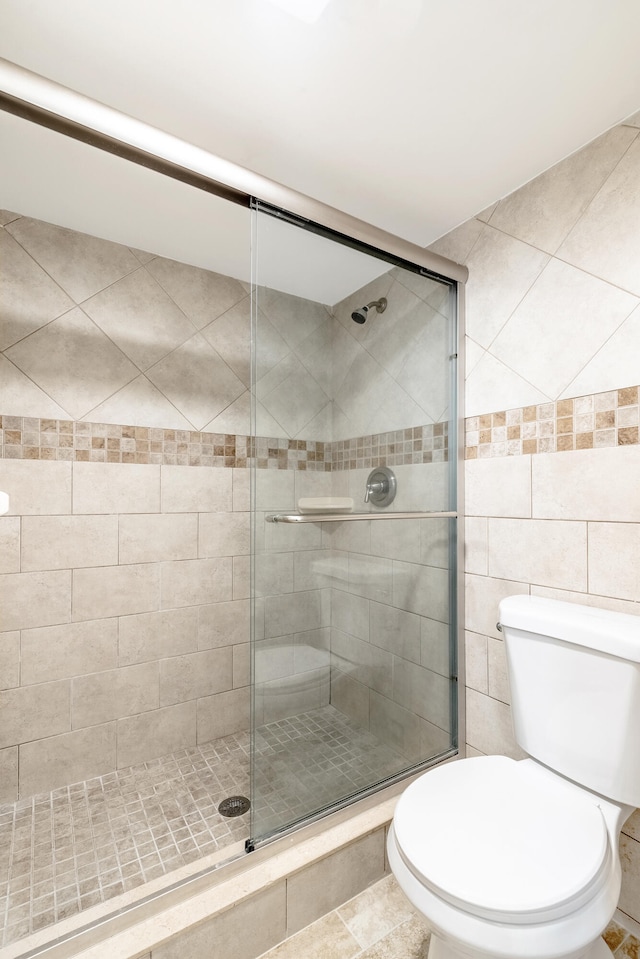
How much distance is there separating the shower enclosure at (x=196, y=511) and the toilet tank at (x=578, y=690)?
1.46ft

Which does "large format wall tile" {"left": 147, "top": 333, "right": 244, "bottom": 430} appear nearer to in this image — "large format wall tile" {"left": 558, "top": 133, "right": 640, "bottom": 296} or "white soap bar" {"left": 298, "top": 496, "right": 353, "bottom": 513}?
"white soap bar" {"left": 298, "top": 496, "right": 353, "bottom": 513}

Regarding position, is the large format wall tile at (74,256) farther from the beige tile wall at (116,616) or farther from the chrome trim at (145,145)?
the chrome trim at (145,145)

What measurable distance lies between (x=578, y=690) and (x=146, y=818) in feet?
4.80

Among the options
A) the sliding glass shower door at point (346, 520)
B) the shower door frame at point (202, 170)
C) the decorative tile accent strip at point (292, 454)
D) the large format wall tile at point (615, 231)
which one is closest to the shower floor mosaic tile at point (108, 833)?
the sliding glass shower door at point (346, 520)

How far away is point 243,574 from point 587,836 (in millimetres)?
1572

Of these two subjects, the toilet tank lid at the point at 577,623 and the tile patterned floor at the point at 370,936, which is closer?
the toilet tank lid at the point at 577,623

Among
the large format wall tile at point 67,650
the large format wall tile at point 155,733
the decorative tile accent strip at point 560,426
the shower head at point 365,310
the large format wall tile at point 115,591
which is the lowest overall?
the large format wall tile at point 155,733

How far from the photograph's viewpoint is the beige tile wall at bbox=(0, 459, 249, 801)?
171 cm

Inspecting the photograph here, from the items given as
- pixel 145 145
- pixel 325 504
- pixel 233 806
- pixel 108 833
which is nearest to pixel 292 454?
pixel 325 504

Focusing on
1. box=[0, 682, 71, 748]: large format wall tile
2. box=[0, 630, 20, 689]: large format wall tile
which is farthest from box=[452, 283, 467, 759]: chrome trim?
box=[0, 630, 20, 689]: large format wall tile

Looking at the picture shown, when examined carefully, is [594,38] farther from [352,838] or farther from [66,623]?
[66,623]

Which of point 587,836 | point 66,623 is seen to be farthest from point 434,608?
point 66,623

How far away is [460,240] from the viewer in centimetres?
179

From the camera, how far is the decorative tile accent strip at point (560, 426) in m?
1.27
